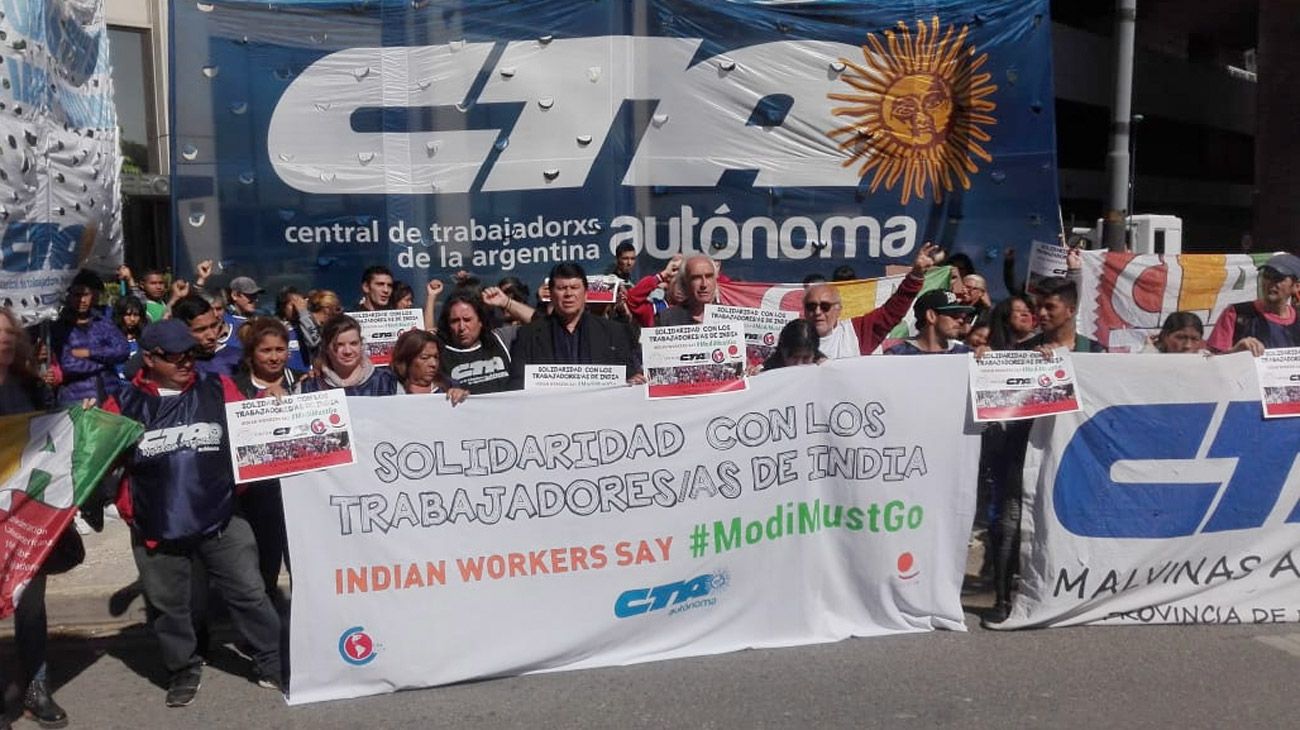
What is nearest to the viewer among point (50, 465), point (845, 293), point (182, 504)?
point (50, 465)

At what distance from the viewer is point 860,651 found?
4.94 meters

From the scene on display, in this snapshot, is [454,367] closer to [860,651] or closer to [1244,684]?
[860,651]

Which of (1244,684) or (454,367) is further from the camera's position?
(454,367)

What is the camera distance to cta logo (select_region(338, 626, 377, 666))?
4535 millimetres

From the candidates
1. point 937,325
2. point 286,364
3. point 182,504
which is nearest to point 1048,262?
point 937,325

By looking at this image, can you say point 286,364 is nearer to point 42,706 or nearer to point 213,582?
point 213,582

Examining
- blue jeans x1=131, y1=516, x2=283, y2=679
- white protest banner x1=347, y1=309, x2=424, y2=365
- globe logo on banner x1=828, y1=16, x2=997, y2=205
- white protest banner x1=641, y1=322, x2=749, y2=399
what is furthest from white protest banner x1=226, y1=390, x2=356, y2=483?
globe logo on banner x1=828, y1=16, x2=997, y2=205

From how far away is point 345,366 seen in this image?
492cm

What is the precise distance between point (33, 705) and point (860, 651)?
3.28m

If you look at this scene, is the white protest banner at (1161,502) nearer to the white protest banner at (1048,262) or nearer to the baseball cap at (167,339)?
the white protest banner at (1048,262)

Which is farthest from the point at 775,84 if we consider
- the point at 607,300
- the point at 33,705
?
the point at 33,705

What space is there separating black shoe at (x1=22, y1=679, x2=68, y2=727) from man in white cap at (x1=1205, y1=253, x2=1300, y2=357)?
558cm

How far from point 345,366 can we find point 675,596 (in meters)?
1.72

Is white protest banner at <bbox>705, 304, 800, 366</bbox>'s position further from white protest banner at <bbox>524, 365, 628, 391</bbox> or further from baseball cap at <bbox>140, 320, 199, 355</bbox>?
baseball cap at <bbox>140, 320, 199, 355</bbox>
